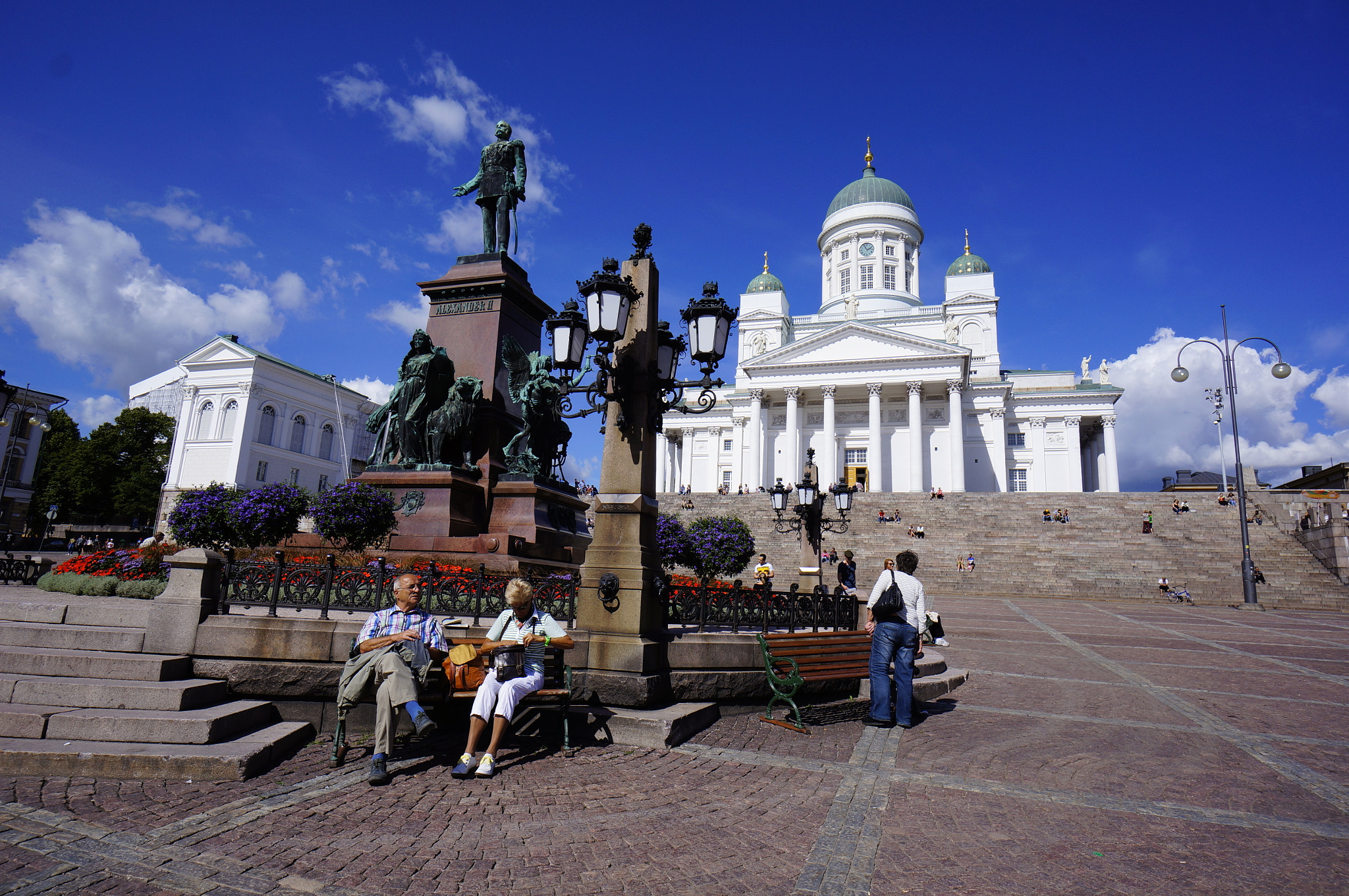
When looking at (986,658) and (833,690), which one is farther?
(986,658)

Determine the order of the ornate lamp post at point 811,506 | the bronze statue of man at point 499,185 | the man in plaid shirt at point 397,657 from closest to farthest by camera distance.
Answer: the man in plaid shirt at point 397,657 < the bronze statue of man at point 499,185 < the ornate lamp post at point 811,506

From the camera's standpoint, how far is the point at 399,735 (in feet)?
18.7

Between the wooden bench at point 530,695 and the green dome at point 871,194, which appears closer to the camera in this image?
the wooden bench at point 530,695

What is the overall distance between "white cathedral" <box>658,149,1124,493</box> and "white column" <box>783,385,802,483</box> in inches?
5.7

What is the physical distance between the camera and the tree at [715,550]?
12.7m

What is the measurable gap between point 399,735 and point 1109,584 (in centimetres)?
2892

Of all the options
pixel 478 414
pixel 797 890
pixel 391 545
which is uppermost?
pixel 478 414

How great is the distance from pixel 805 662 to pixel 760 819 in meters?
2.77

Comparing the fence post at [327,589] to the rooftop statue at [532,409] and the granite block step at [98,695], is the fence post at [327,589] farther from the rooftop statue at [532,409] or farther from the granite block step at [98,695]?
the rooftop statue at [532,409]

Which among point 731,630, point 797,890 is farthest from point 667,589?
point 797,890

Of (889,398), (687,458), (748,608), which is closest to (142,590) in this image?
(748,608)

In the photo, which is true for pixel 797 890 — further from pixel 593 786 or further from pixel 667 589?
pixel 667 589

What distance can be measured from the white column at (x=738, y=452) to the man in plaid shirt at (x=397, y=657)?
56.8 m

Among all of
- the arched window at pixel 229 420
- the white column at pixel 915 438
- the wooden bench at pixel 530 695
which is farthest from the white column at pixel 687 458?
the wooden bench at pixel 530 695
